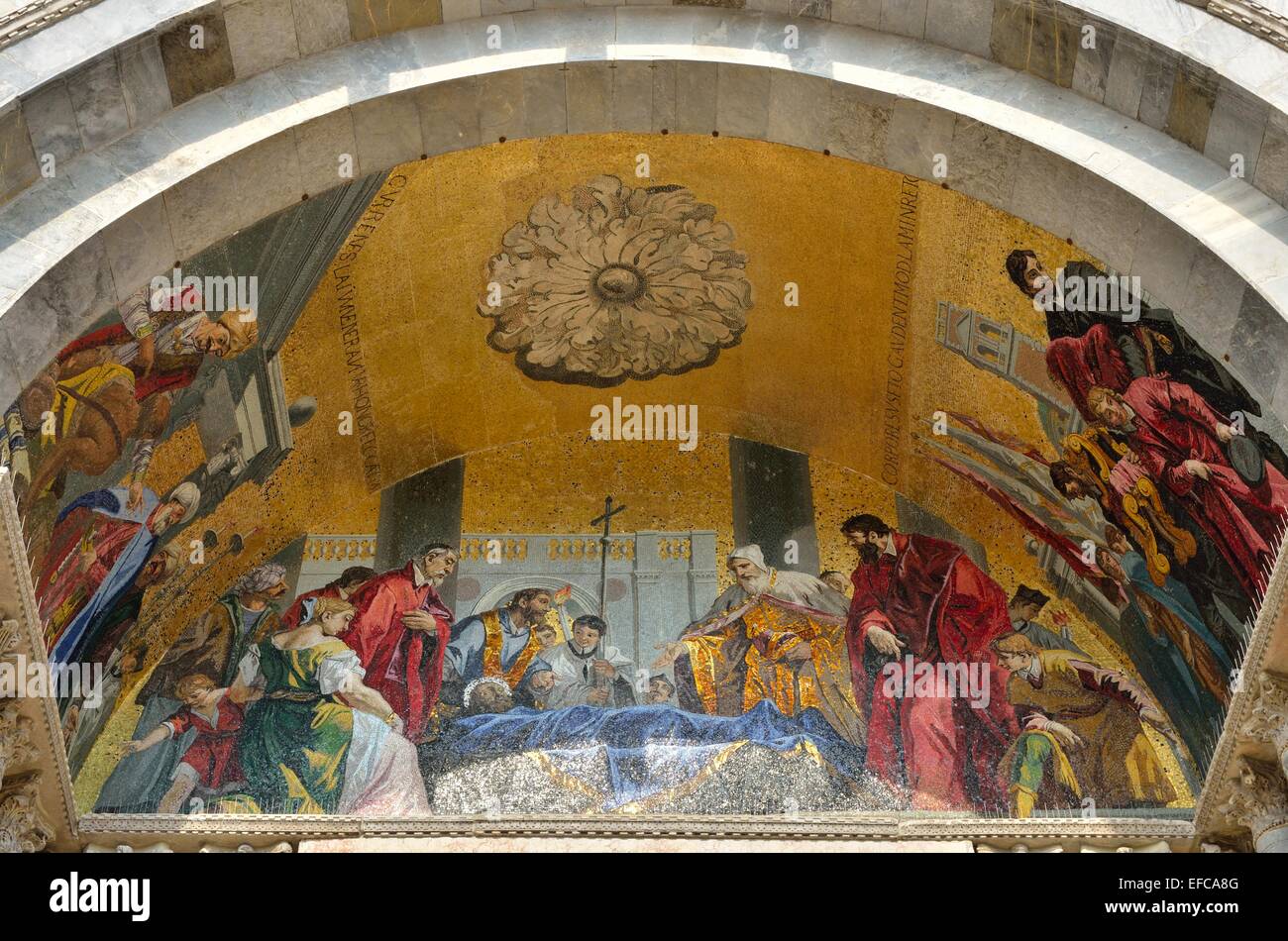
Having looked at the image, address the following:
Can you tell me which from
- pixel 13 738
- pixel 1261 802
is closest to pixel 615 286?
pixel 13 738

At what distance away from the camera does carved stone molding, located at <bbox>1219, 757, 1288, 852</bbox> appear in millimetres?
10664

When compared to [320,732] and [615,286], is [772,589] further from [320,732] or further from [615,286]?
[320,732]

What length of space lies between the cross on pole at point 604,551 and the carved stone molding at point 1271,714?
4.26 metres

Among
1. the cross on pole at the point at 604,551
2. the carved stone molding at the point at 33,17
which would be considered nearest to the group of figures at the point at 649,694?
the cross on pole at the point at 604,551

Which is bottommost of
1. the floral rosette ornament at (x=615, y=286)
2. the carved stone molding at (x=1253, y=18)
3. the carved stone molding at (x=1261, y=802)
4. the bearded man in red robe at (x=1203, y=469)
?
the carved stone molding at (x=1261, y=802)

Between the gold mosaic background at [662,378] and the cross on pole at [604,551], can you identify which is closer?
the gold mosaic background at [662,378]

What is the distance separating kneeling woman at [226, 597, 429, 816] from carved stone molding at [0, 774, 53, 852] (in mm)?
1263

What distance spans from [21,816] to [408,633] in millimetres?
2926

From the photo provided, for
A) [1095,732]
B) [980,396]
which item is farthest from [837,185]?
[1095,732]

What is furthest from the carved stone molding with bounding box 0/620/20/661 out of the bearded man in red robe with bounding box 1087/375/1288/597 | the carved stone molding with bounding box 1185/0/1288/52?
the carved stone molding with bounding box 1185/0/1288/52

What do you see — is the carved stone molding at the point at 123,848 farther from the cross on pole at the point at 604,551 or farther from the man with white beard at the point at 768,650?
the man with white beard at the point at 768,650

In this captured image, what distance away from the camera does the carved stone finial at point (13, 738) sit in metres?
10.4

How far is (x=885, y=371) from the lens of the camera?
13062 millimetres

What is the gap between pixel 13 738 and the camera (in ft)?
34.7
